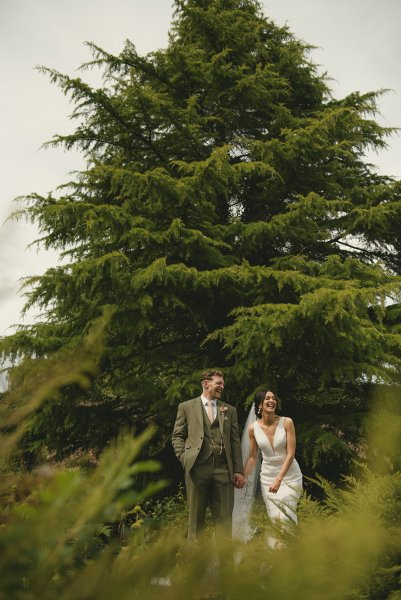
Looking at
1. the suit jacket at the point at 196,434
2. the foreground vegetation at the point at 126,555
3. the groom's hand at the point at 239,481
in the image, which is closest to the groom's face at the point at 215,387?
the suit jacket at the point at 196,434

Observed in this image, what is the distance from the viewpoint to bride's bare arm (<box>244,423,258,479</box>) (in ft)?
17.5

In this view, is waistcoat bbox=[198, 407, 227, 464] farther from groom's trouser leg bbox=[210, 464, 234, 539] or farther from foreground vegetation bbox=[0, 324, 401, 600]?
foreground vegetation bbox=[0, 324, 401, 600]

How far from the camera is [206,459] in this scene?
490 centimetres

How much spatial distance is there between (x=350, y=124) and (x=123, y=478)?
9.41 m

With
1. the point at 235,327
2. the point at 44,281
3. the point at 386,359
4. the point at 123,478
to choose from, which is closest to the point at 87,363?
the point at 123,478

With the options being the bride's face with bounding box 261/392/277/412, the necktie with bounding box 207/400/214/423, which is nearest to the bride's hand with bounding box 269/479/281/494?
the bride's face with bounding box 261/392/277/412

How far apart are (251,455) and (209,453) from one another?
0.71 meters

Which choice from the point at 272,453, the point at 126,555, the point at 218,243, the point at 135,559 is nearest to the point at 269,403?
the point at 272,453

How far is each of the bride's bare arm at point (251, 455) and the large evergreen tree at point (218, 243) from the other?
136cm

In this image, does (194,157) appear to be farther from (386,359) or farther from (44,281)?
(386,359)

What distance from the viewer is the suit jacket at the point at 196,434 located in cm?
493

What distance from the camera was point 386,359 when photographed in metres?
6.96

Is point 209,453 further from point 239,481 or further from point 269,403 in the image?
point 269,403

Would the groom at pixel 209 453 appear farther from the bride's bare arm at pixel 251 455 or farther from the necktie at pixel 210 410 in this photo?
the bride's bare arm at pixel 251 455
